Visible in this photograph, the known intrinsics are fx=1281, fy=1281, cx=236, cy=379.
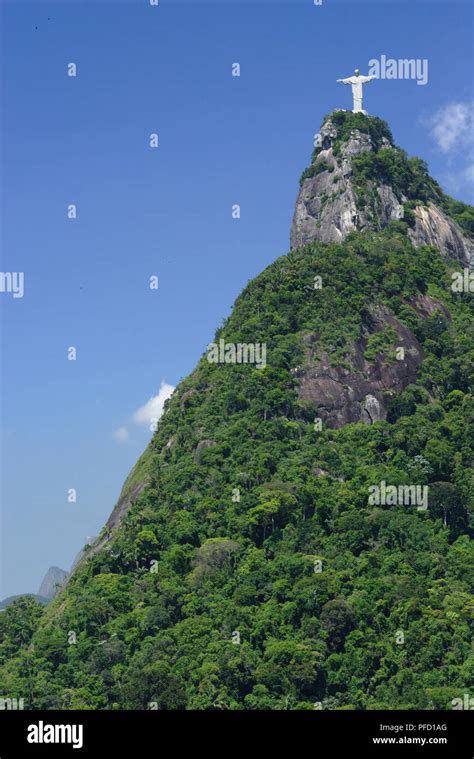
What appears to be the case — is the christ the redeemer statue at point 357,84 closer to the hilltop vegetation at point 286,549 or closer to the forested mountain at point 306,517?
the forested mountain at point 306,517

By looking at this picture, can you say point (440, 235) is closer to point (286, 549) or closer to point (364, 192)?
point (364, 192)

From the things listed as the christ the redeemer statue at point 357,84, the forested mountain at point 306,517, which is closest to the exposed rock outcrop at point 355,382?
the forested mountain at point 306,517

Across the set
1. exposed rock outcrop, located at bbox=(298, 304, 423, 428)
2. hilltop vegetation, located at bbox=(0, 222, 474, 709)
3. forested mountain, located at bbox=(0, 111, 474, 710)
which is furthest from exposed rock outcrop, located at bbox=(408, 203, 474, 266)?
exposed rock outcrop, located at bbox=(298, 304, 423, 428)

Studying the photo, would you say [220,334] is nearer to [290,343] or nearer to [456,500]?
[290,343]

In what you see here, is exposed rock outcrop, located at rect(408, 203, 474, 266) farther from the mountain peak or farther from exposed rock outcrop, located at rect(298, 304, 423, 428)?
exposed rock outcrop, located at rect(298, 304, 423, 428)

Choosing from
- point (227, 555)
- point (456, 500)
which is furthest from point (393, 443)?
point (227, 555)

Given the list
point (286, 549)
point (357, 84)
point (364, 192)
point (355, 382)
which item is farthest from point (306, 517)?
point (357, 84)
